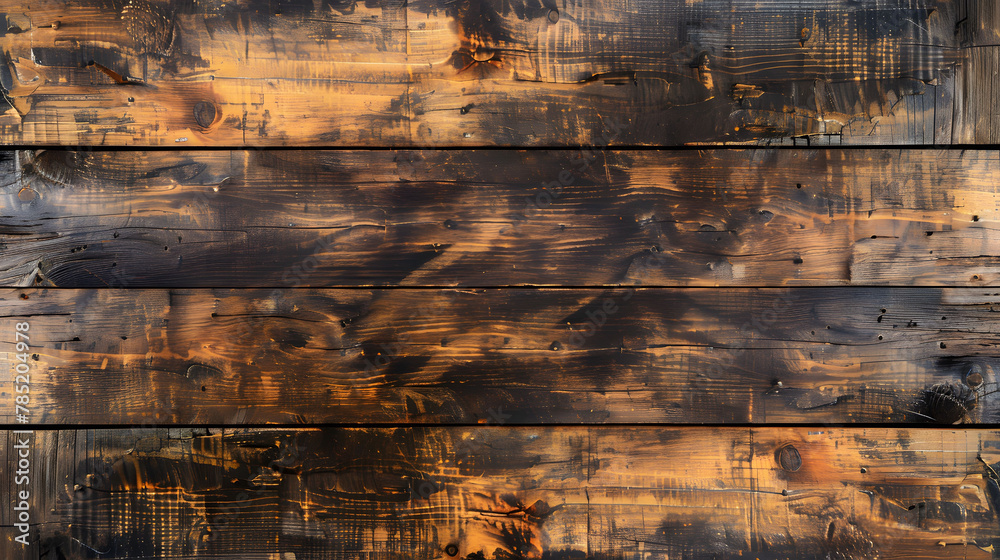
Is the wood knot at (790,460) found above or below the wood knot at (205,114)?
below

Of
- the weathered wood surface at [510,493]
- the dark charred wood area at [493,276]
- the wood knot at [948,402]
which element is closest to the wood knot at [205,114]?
the dark charred wood area at [493,276]

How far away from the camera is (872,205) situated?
1.55 m

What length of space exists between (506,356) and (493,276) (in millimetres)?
221

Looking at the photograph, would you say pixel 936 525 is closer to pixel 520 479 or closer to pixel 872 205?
pixel 872 205

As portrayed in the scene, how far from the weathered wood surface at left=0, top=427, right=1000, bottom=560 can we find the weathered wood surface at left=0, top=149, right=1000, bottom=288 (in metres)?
0.44

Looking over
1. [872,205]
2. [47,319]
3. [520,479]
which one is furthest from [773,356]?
[47,319]

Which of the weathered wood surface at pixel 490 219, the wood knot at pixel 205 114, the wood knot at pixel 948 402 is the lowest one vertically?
the wood knot at pixel 948 402

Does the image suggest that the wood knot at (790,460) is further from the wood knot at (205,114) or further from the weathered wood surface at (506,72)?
the wood knot at (205,114)

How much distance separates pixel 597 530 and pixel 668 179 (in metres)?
0.98

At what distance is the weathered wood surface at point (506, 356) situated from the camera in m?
1.54

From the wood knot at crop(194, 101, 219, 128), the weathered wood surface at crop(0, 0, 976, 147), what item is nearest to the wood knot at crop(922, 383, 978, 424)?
the weathered wood surface at crop(0, 0, 976, 147)

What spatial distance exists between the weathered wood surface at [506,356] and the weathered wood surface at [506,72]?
441 mm

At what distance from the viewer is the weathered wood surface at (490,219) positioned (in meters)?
1.54

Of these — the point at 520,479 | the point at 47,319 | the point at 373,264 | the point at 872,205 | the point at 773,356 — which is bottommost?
the point at 520,479
